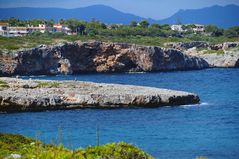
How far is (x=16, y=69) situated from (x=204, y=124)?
72.2 m

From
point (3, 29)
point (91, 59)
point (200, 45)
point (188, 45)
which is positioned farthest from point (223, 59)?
point (3, 29)

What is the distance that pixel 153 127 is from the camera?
1700 inches

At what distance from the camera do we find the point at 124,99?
5609cm

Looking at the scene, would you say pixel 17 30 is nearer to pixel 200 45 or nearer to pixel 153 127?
pixel 200 45

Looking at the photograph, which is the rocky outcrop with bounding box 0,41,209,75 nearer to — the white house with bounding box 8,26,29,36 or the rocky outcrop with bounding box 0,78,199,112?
the rocky outcrop with bounding box 0,78,199,112

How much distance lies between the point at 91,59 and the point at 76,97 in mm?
71311

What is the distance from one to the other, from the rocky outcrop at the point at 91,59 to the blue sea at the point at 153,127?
196 feet

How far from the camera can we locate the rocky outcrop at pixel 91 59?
11475 centimetres

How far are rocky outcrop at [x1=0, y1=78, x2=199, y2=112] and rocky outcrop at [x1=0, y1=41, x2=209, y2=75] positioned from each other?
172 ft

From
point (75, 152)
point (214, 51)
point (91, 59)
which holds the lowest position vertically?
point (91, 59)

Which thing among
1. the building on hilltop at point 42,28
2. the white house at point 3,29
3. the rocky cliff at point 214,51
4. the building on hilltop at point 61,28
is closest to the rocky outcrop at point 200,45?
the rocky cliff at point 214,51

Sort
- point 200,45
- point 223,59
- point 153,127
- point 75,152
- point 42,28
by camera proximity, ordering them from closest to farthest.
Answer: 1. point 75,152
2. point 153,127
3. point 223,59
4. point 200,45
5. point 42,28

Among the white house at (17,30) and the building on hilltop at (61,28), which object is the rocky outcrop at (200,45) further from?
the white house at (17,30)

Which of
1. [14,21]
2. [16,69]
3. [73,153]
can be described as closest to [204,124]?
[73,153]
